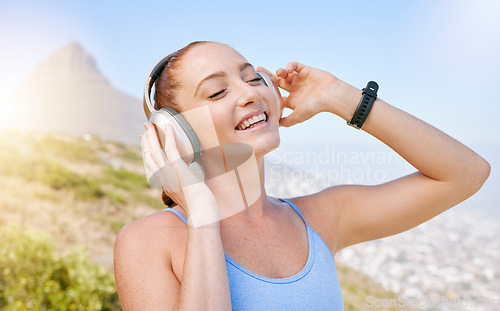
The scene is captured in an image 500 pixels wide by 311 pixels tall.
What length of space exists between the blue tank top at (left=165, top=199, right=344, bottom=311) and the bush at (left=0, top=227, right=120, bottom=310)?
4.00 metres

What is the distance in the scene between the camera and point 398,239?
86.7 feet

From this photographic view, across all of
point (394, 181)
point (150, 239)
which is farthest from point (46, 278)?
point (394, 181)

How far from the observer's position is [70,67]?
97.1m

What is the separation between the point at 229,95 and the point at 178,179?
489 mm

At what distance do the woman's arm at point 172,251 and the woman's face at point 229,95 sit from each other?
275mm

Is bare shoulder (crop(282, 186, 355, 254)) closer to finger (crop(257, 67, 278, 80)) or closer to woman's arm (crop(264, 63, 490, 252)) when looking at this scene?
woman's arm (crop(264, 63, 490, 252))

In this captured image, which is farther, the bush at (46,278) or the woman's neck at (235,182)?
the bush at (46,278)

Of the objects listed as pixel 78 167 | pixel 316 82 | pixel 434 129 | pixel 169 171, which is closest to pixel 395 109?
pixel 434 129

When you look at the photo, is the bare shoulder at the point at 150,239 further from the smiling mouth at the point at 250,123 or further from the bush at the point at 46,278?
the bush at the point at 46,278

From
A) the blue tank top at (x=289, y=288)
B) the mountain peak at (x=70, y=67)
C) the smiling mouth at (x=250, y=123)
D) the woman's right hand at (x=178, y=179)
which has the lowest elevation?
the mountain peak at (x=70, y=67)

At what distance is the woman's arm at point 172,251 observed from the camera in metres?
1.24

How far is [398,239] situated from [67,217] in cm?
2288

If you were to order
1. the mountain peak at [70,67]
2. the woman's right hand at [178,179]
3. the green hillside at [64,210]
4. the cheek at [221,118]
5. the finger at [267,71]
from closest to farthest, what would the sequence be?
1. the woman's right hand at [178,179]
2. the cheek at [221,118]
3. the finger at [267,71]
4. the green hillside at [64,210]
5. the mountain peak at [70,67]

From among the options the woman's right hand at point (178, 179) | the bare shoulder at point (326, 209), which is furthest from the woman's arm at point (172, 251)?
the bare shoulder at point (326, 209)
